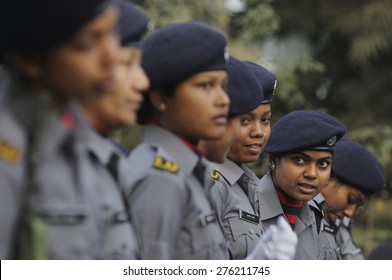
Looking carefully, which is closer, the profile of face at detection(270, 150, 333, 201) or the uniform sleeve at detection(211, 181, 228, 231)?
the uniform sleeve at detection(211, 181, 228, 231)

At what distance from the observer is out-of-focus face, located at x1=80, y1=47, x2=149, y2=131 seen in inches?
145

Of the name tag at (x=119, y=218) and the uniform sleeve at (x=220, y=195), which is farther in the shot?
the uniform sleeve at (x=220, y=195)

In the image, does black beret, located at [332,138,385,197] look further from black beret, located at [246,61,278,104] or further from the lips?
the lips

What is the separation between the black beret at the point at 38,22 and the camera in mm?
3289

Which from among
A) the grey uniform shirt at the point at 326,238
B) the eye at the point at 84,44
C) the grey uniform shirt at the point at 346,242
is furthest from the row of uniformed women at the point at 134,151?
the grey uniform shirt at the point at 346,242

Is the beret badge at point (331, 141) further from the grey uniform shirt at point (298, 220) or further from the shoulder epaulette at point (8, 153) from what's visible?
the shoulder epaulette at point (8, 153)

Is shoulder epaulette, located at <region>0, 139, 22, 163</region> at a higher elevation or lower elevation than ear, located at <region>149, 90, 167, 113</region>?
higher

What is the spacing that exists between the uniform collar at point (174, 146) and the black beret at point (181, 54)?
179 mm

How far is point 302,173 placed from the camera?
20.1 ft

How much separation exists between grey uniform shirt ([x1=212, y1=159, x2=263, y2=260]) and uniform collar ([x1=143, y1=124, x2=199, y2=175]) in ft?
2.48

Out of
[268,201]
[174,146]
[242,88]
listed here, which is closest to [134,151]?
[174,146]

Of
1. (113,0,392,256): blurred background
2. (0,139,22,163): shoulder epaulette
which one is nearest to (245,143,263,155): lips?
(0,139,22,163): shoulder epaulette

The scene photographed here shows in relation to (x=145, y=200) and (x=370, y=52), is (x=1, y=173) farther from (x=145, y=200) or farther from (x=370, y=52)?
(x=370, y=52)

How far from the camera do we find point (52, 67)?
11.1ft
